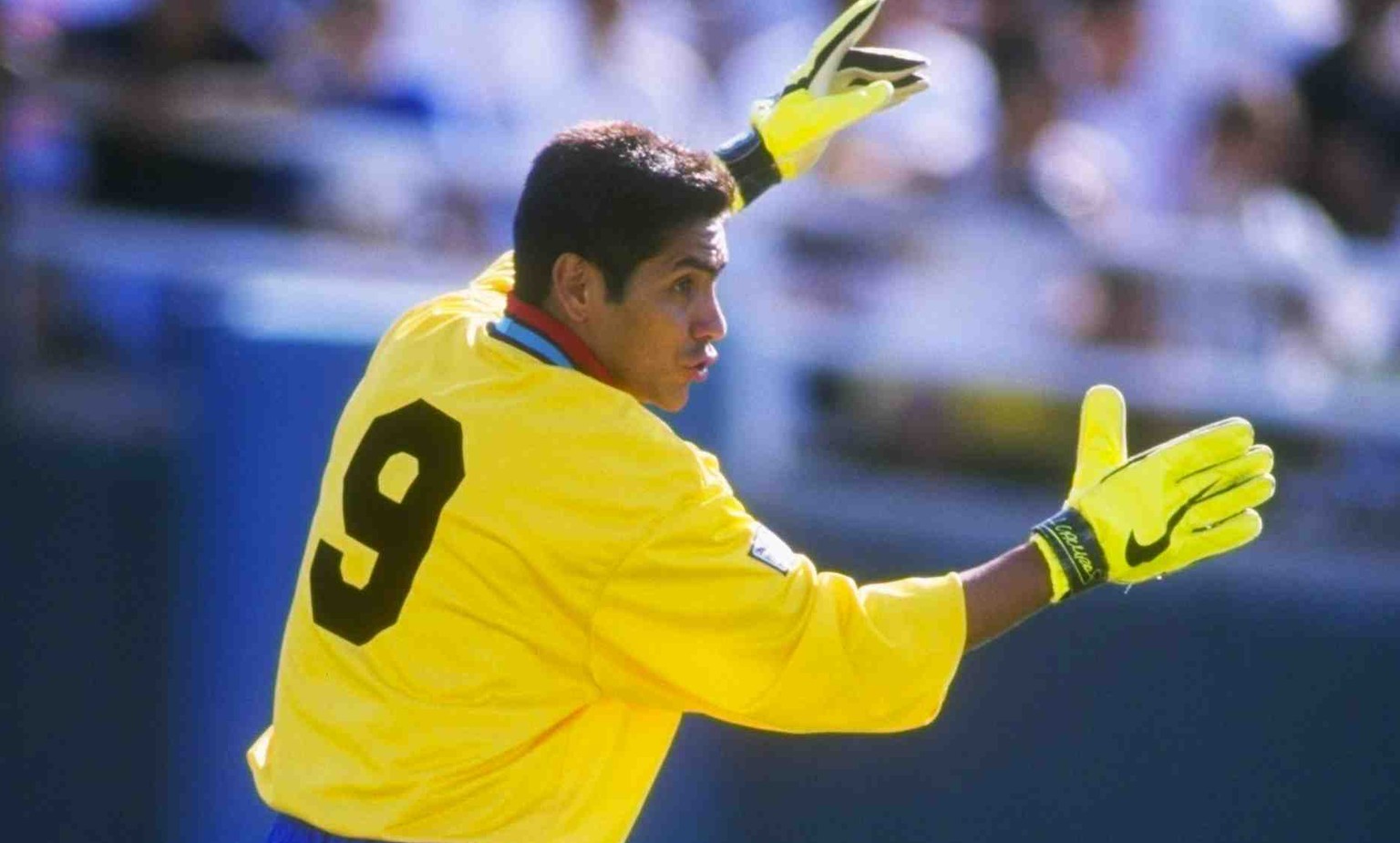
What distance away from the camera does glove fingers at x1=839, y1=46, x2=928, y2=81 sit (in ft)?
16.4

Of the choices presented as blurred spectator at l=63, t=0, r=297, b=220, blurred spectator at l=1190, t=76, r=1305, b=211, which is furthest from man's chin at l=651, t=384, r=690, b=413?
blurred spectator at l=1190, t=76, r=1305, b=211

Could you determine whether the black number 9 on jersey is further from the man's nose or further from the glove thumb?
the glove thumb

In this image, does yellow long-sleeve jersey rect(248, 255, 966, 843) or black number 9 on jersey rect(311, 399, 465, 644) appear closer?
yellow long-sleeve jersey rect(248, 255, 966, 843)

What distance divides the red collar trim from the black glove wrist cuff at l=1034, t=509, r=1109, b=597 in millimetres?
744

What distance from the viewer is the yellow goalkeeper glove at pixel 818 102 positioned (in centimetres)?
500

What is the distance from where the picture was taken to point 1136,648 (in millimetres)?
7543

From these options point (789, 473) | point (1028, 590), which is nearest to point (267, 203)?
point (789, 473)

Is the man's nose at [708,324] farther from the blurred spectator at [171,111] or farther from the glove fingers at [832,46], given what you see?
the blurred spectator at [171,111]

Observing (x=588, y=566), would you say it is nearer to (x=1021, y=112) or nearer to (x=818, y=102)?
(x=818, y=102)

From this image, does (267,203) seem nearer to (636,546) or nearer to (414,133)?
(414,133)

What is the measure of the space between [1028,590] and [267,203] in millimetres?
4313

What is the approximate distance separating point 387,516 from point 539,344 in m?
0.37

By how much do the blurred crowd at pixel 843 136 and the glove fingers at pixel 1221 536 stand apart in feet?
11.1

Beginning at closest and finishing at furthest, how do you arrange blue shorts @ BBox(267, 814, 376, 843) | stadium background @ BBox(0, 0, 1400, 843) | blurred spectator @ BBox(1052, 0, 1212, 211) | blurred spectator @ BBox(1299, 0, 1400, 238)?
blue shorts @ BBox(267, 814, 376, 843)
stadium background @ BBox(0, 0, 1400, 843)
blurred spectator @ BBox(1052, 0, 1212, 211)
blurred spectator @ BBox(1299, 0, 1400, 238)
